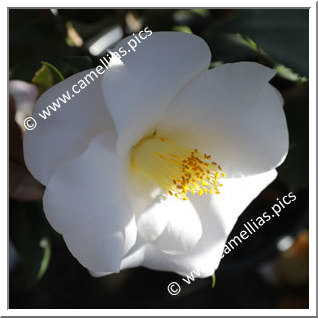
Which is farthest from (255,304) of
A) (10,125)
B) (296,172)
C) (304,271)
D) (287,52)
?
(10,125)

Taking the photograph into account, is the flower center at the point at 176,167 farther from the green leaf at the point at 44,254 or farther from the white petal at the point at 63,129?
the green leaf at the point at 44,254

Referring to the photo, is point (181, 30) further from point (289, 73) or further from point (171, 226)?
point (171, 226)

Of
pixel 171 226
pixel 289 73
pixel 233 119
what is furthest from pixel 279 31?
pixel 171 226

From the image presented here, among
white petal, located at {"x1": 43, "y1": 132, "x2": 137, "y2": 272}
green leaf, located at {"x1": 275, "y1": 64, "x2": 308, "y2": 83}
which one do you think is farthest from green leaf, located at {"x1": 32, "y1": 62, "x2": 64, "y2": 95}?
green leaf, located at {"x1": 275, "y1": 64, "x2": 308, "y2": 83}

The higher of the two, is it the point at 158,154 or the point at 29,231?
the point at 158,154

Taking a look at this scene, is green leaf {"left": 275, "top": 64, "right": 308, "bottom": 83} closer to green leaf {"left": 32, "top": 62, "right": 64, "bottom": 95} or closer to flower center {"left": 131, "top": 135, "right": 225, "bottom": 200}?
flower center {"left": 131, "top": 135, "right": 225, "bottom": 200}

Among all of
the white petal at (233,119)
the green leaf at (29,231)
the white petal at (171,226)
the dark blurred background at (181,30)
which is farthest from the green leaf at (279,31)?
the green leaf at (29,231)

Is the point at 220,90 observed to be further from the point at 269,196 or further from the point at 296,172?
the point at 269,196
